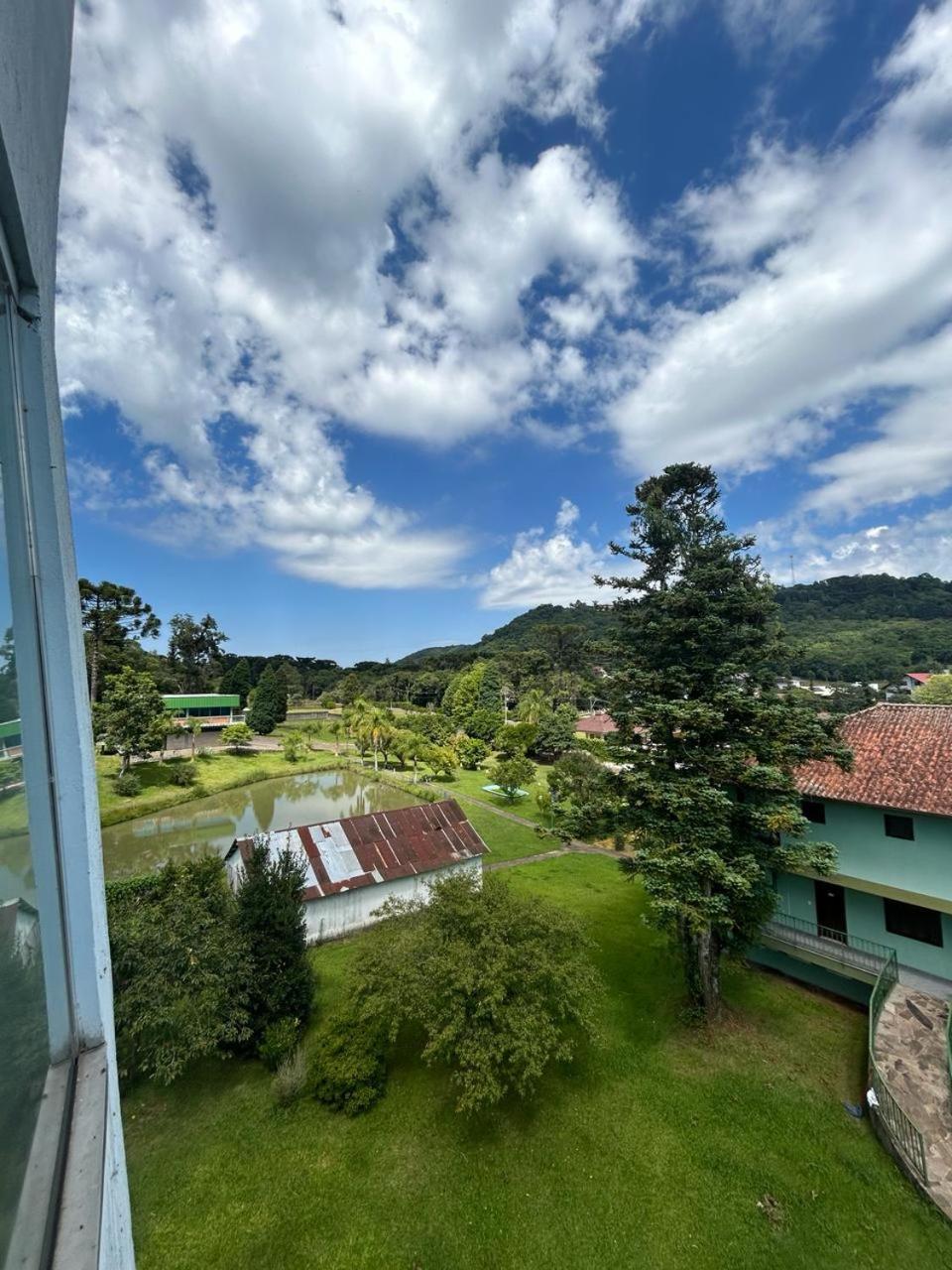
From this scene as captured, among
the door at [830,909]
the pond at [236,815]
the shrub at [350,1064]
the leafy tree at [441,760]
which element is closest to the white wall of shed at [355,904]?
the shrub at [350,1064]

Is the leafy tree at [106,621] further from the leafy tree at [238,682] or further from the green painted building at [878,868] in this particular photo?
the green painted building at [878,868]

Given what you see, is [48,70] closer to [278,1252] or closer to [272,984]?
[278,1252]

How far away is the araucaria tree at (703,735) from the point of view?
9734 mm

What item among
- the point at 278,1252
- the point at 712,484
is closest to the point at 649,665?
the point at 712,484

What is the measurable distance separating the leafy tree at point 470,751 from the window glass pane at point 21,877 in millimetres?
38709

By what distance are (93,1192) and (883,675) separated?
279 feet

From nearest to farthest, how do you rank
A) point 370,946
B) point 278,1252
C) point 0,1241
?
1. point 0,1241
2. point 278,1252
3. point 370,946

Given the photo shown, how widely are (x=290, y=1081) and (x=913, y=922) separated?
12615mm

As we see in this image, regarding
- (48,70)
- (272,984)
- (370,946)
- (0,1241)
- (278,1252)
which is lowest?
(278,1252)

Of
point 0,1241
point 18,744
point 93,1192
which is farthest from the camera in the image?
point 18,744

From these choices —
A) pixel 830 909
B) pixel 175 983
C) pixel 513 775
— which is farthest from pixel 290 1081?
pixel 513 775

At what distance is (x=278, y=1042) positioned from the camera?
9.54 m

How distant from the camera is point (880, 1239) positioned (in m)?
6.83

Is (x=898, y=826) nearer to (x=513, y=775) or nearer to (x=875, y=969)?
(x=875, y=969)
